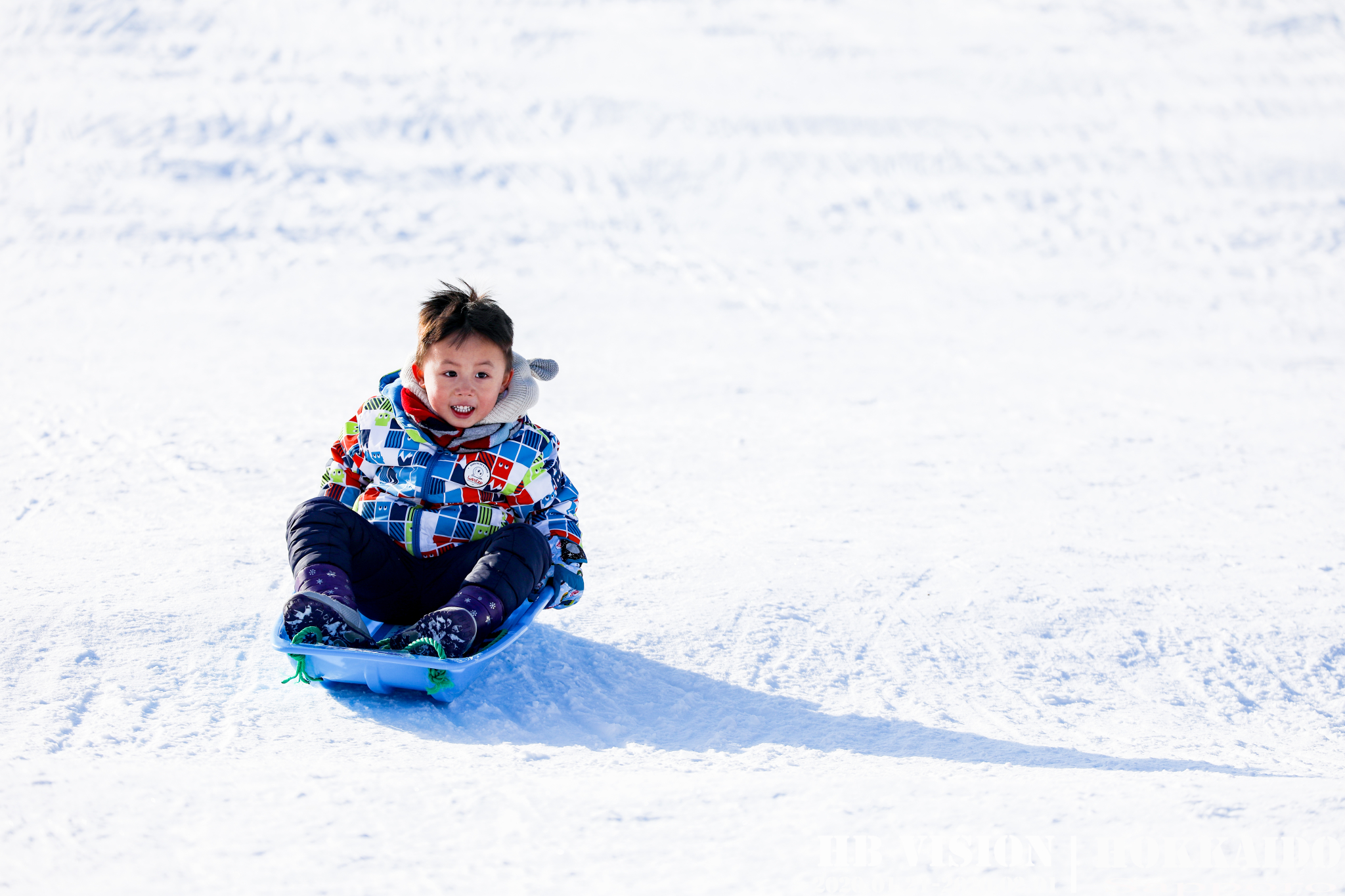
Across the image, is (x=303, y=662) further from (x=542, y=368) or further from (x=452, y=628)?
(x=542, y=368)

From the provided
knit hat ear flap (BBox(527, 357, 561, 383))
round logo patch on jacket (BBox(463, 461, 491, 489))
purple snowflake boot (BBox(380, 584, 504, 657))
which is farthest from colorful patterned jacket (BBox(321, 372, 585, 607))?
purple snowflake boot (BBox(380, 584, 504, 657))

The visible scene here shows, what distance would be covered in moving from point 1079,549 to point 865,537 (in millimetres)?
599

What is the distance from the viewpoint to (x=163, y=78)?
27.6 ft

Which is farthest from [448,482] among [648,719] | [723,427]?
[723,427]

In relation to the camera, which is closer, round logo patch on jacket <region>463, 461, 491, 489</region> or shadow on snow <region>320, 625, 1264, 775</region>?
shadow on snow <region>320, 625, 1264, 775</region>

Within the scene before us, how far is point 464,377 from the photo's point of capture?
2510 millimetres

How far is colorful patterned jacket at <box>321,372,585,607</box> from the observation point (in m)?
2.55

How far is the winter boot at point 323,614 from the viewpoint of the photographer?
2.20 metres

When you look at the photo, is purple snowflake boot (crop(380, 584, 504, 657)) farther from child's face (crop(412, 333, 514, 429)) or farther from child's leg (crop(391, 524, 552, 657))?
child's face (crop(412, 333, 514, 429))

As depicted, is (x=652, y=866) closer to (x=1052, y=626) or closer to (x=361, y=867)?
(x=361, y=867)

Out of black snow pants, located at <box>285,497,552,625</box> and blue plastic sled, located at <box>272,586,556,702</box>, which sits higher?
black snow pants, located at <box>285,497,552,625</box>

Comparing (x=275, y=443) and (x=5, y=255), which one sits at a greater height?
(x=5, y=255)

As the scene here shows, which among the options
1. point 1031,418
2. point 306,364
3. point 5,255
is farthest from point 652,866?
point 5,255

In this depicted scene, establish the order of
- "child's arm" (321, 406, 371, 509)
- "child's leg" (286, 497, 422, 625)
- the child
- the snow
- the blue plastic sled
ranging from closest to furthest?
the snow → the blue plastic sled → "child's leg" (286, 497, 422, 625) → the child → "child's arm" (321, 406, 371, 509)
